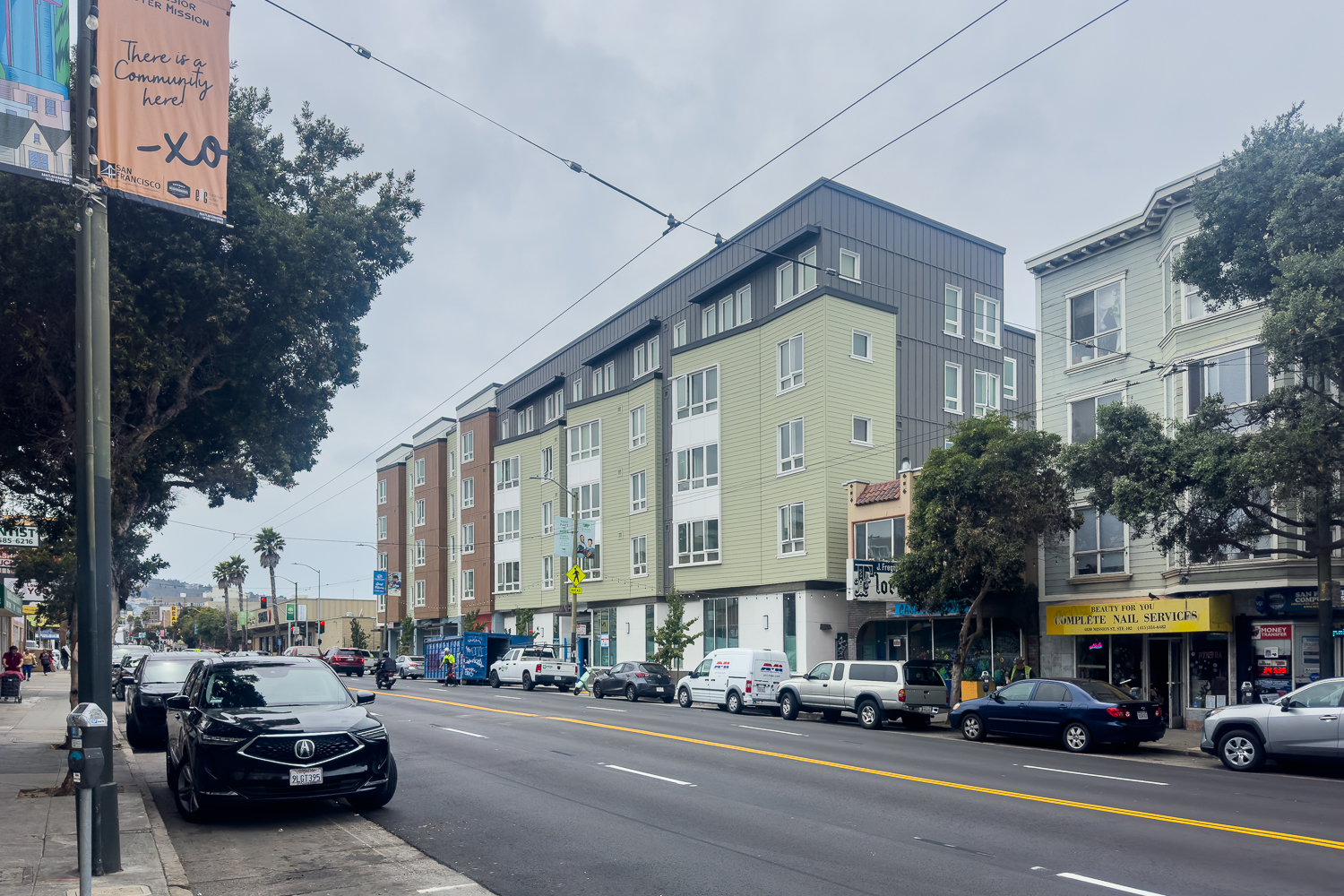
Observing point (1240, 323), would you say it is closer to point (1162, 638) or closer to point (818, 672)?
point (1162, 638)

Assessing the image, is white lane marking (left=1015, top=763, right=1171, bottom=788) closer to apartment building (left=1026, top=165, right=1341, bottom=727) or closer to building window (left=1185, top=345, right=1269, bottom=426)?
apartment building (left=1026, top=165, right=1341, bottom=727)

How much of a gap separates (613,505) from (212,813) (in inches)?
1534

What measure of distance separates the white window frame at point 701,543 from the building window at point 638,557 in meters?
3.35

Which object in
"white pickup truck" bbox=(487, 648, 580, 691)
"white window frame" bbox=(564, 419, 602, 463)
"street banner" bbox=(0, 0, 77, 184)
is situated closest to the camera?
"street banner" bbox=(0, 0, 77, 184)

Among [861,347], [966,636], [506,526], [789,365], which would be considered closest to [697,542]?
[789,365]

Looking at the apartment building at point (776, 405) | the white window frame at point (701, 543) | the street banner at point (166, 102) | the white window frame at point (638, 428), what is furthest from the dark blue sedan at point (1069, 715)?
the white window frame at point (638, 428)

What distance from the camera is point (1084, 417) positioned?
29047mm

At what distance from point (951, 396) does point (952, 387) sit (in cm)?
38

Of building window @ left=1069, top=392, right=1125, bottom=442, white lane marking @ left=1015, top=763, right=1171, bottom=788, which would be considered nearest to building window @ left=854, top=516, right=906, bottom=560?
building window @ left=1069, top=392, right=1125, bottom=442

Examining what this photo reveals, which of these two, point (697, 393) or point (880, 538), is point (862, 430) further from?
point (697, 393)

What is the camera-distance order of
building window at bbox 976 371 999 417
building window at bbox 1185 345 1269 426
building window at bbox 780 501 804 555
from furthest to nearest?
building window at bbox 976 371 999 417 → building window at bbox 780 501 804 555 → building window at bbox 1185 345 1269 426

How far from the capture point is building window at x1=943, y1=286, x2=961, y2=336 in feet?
139

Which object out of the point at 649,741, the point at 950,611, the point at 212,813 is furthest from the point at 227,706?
the point at 950,611

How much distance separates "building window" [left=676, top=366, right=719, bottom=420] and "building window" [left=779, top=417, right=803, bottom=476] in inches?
186
